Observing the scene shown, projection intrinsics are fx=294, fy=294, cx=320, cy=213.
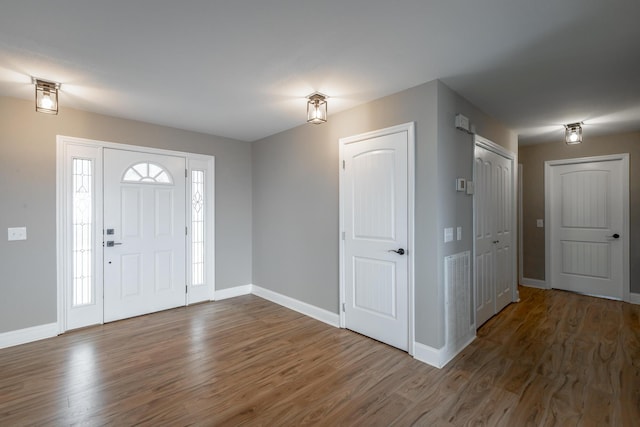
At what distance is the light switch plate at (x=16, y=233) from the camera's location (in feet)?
9.84

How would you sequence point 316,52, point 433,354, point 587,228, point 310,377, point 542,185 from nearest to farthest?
point 316,52 < point 310,377 < point 433,354 < point 587,228 < point 542,185

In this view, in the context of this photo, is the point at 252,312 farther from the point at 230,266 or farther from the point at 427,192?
the point at 427,192

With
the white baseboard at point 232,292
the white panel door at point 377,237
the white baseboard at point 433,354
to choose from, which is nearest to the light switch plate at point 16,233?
the white baseboard at point 232,292

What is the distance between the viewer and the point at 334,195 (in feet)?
11.6

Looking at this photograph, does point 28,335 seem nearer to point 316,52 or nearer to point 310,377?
point 310,377

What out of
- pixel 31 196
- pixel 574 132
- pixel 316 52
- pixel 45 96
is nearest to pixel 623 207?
pixel 574 132

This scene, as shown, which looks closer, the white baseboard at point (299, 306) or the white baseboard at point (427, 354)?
the white baseboard at point (427, 354)

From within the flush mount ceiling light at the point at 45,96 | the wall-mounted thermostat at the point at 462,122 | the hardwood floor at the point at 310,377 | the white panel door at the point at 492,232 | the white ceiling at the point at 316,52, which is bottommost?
the hardwood floor at the point at 310,377

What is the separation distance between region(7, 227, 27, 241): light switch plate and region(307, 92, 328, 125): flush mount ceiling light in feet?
10.5

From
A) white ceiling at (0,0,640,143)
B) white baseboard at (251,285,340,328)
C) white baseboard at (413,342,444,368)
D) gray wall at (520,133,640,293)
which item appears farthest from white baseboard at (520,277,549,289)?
white baseboard at (251,285,340,328)

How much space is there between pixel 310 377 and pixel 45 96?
338 cm

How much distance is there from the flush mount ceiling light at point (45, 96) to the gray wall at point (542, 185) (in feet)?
21.4

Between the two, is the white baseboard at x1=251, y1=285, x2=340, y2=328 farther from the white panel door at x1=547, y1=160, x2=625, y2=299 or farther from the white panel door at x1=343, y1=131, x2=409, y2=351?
the white panel door at x1=547, y1=160, x2=625, y2=299

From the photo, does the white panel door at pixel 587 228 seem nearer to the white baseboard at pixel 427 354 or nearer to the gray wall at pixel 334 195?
the gray wall at pixel 334 195
